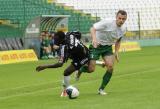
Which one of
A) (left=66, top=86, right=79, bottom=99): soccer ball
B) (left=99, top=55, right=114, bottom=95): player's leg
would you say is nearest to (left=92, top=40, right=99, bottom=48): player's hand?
(left=99, top=55, right=114, bottom=95): player's leg

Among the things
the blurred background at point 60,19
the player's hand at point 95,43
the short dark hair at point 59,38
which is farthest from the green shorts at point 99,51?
the blurred background at point 60,19

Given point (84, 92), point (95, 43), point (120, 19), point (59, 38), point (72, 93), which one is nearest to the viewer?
point (72, 93)

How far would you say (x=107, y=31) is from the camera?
13945 mm

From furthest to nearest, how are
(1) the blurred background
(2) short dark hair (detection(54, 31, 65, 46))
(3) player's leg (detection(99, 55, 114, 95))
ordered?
1. (1) the blurred background
2. (2) short dark hair (detection(54, 31, 65, 46))
3. (3) player's leg (detection(99, 55, 114, 95))

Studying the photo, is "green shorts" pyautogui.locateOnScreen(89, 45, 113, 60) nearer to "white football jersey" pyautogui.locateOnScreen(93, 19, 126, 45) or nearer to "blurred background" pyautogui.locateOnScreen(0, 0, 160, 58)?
"white football jersey" pyautogui.locateOnScreen(93, 19, 126, 45)

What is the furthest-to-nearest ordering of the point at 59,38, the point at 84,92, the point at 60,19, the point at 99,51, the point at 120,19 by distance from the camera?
1. the point at 60,19
2. the point at 84,92
3. the point at 99,51
4. the point at 59,38
5. the point at 120,19

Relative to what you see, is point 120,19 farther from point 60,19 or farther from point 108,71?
point 60,19

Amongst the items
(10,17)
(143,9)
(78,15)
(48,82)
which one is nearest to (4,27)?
(10,17)

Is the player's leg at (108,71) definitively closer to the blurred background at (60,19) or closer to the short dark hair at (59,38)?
the short dark hair at (59,38)

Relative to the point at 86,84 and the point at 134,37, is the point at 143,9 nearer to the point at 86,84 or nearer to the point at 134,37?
the point at 134,37

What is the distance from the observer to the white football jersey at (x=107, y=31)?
13797 millimetres

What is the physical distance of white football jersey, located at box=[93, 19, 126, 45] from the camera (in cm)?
1380

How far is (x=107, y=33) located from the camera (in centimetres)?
1402

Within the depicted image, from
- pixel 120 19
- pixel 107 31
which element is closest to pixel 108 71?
pixel 107 31
